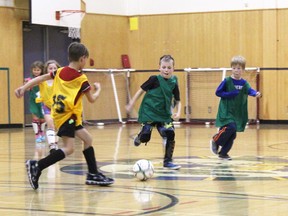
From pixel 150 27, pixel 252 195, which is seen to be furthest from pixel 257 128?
pixel 252 195

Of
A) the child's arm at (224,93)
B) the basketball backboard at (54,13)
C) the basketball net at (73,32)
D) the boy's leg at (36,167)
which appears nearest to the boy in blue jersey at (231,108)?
the child's arm at (224,93)

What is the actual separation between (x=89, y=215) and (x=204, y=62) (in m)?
17.1

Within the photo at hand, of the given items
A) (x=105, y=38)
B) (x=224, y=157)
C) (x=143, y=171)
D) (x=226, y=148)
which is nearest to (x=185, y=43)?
(x=105, y=38)

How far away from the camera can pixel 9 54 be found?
21.7 meters

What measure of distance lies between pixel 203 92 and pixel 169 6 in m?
2.98

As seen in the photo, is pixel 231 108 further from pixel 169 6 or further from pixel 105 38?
pixel 105 38

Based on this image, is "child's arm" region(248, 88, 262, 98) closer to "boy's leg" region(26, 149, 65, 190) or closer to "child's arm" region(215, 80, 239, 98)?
"child's arm" region(215, 80, 239, 98)

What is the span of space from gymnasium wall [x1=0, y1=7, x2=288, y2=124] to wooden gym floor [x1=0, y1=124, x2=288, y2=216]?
7455 mm

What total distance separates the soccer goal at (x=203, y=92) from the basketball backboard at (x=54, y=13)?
12.2 feet

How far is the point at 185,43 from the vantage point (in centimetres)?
2353

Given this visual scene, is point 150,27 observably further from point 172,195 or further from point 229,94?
point 172,195

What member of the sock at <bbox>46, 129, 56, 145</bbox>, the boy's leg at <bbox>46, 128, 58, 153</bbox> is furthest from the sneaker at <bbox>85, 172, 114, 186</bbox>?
the sock at <bbox>46, 129, 56, 145</bbox>

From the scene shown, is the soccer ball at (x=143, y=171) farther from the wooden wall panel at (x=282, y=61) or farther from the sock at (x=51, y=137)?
the wooden wall panel at (x=282, y=61)

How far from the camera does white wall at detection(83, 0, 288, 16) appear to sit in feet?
73.8
